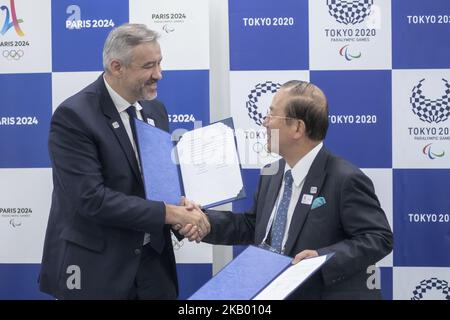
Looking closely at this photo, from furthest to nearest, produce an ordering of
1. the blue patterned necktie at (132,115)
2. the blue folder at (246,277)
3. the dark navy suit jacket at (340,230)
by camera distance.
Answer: the blue patterned necktie at (132,115), the dark navy suit jacket at (340,230), the blue folder at (246,277)

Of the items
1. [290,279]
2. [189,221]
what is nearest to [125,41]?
[189,221]

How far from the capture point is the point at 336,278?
2209 millimetres

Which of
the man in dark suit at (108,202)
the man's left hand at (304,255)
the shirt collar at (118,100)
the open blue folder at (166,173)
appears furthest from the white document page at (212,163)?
the man's left hand at (304,255)

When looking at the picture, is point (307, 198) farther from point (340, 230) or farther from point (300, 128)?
point (300, 128)

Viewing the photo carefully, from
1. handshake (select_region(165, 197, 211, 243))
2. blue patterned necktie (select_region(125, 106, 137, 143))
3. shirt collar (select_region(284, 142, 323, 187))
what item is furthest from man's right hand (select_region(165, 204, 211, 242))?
shirt collar (select_region(284, 142, 323, 187))

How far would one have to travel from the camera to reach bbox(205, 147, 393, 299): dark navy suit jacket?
223 cm

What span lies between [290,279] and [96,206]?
3.13ft

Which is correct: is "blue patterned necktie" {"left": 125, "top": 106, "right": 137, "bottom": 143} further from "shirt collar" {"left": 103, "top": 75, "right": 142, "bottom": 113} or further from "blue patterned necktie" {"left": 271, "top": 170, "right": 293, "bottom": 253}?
"blue patterned necktie" {"left": 271, "top": 170, "right": 293, "bottom": 253}

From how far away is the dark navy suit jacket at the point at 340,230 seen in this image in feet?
7.30

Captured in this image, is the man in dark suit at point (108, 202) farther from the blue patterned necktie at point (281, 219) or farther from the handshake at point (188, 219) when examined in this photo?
the blue patterned necktie at point (281, 219)

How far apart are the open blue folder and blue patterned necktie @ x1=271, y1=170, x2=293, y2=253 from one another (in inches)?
9.0

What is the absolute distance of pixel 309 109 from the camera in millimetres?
2463

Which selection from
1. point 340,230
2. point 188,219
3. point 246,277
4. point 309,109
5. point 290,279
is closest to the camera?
point 290,279
